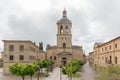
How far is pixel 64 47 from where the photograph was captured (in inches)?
3688

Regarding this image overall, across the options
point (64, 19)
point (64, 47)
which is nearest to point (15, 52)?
point (64, 47)

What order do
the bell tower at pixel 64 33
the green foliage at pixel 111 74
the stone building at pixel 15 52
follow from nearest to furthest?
the green foliage at pixel 111 74 < the stone building at pixel 15 52 < the bell tower at pixel 64 33

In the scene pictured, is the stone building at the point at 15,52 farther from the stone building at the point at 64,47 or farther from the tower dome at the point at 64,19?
the tower dome at the point at 64,19

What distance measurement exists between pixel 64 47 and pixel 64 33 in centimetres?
575

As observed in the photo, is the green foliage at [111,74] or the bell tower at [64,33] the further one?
the bell tower at [64,33]

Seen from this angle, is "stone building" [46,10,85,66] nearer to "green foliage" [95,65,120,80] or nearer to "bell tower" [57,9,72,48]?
"bell tower" [57,9,72,48]

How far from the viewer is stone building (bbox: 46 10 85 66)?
91250 mm

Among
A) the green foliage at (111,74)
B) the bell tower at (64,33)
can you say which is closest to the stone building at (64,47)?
the bell tower at (64,33)

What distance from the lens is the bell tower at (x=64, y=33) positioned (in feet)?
298

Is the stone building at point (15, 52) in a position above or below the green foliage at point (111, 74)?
above

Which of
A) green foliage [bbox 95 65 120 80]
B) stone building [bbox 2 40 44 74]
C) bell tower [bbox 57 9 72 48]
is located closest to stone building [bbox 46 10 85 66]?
bell tower [bbox 57 9 72 48]

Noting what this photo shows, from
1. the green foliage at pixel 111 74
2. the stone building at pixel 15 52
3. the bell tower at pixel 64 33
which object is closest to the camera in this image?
the green foliage at pixel 111 74

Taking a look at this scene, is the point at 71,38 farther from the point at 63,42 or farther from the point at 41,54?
the point at 41,54

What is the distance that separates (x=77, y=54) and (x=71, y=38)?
8.02 meters
